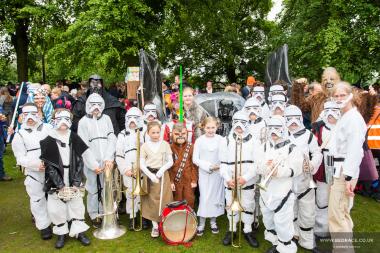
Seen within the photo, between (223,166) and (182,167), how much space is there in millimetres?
784

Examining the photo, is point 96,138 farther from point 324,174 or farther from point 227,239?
point 324,174

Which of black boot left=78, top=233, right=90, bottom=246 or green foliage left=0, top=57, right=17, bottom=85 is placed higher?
green foliage left=0, top=57, right=17, bottom=85

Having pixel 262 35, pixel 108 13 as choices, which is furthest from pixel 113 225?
pixel 262 35

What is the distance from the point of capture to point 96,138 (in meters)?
5.73

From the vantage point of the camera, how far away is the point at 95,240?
5426 millimetres

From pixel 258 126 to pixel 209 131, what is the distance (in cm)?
83

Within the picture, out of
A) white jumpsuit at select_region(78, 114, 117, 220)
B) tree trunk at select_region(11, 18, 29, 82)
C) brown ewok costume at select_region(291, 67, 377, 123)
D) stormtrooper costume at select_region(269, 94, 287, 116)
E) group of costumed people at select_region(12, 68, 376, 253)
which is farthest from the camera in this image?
tree trunk at select_region(11, 18, 29, 82)

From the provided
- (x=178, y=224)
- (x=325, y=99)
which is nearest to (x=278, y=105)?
(x=325, y=99)

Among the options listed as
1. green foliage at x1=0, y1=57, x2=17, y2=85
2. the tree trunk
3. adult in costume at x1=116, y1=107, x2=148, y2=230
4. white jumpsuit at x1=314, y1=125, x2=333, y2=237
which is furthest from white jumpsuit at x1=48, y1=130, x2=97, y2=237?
green foliage at x1=0, y1=57, x2=17, y2=85

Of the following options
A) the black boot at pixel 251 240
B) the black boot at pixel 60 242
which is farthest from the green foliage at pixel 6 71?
the black boot at pixel 251 240

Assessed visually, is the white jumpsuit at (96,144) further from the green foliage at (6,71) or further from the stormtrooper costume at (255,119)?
the green foliage at (6,71)

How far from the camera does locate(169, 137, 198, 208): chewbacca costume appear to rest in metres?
5.62

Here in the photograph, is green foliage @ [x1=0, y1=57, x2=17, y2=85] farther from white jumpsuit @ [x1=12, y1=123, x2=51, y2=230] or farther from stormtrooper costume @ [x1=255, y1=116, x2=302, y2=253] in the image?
stormtrooper costume @ [x1=255, y1=116, x2=302, y2=253]

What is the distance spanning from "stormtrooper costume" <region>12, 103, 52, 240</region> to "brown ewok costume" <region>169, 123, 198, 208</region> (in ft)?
6.64
